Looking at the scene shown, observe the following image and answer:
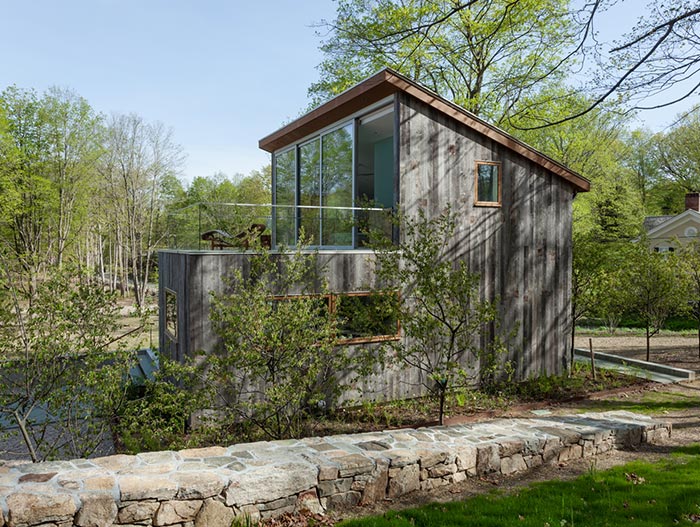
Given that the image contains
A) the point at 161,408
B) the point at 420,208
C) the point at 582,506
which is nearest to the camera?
the point at 582,506

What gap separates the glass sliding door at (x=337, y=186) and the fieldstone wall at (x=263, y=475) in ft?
14.5

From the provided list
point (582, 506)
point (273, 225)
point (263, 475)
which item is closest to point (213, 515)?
point (263, 475)

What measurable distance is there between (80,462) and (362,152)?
8.33 metres

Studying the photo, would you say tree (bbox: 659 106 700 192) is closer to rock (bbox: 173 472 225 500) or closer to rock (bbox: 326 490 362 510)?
rock (bbox: 326 490 362 510)

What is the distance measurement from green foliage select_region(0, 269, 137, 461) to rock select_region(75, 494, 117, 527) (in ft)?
5.77

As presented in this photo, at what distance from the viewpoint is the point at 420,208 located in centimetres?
925

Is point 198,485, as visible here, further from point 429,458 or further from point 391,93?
point 391,93

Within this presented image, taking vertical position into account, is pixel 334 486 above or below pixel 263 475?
below

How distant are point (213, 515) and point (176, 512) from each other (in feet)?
0.98

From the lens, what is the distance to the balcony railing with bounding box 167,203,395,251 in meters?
8.48

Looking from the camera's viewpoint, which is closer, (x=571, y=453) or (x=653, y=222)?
(x=571, y=453)

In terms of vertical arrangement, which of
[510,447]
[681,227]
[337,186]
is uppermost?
[681,227]

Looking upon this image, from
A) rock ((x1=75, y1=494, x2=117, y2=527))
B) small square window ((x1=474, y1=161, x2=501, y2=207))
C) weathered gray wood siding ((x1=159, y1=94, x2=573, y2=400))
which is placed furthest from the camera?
small square window ((x1=474, y1=161, x2=501, y2=207))

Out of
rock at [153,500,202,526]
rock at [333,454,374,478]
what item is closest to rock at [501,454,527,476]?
rock at [333,454,374,478]
